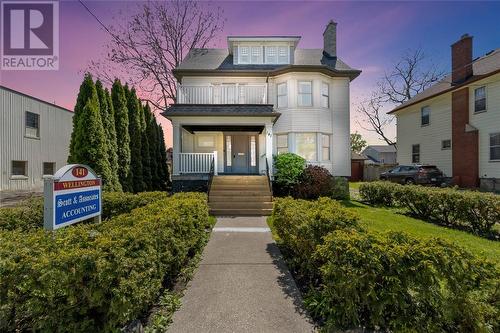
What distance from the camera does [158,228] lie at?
3441mm

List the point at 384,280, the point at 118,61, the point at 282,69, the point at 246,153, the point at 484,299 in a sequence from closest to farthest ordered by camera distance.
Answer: the point at 484,299
the point at 384,280
the point at 282,69
the point at 246,153
the point at 118,61

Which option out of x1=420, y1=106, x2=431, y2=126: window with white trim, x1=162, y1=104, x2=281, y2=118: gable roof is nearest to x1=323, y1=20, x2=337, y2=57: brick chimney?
x1=162, y1=104, x2=281, y2=118: gable roof

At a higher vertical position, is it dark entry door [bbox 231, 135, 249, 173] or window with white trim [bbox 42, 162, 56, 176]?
dark entry door [bbox 231, 135, 249, 173]

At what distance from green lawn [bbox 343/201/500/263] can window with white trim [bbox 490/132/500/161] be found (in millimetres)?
10780

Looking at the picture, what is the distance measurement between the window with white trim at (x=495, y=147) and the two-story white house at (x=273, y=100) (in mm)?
9147

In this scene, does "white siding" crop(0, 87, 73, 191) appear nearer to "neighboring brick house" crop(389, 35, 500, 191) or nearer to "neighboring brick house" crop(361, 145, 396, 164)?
"neighboring brick house" crop(389, 35, 500, 191)

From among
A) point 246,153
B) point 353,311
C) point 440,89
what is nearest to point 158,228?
point 353,311

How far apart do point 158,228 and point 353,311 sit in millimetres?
2776

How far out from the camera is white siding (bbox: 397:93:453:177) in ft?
59.0

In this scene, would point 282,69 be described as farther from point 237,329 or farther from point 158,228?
point 237,329

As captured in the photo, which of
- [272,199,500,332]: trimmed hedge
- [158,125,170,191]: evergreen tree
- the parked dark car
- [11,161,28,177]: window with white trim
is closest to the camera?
[272,199,500,332]: trimmed hedge

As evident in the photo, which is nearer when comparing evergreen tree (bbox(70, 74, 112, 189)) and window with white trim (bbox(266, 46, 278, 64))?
evergreen tree (bbox(70, 74, 112, 189))

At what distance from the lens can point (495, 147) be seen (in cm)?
1465

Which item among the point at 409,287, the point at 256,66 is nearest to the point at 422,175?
the point at 256,66
